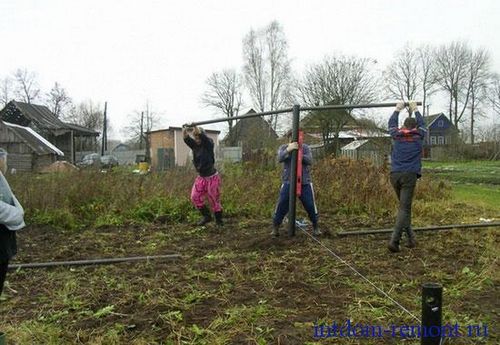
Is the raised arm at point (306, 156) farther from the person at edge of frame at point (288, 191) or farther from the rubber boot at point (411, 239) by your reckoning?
the rubber boot at point (411, 239)

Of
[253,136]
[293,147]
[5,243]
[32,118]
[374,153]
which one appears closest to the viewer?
[5,243]

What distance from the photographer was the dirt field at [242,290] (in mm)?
3381

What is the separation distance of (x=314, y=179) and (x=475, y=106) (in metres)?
54.5

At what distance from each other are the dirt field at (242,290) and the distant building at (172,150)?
4.20 metres

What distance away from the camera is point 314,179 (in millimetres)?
11258

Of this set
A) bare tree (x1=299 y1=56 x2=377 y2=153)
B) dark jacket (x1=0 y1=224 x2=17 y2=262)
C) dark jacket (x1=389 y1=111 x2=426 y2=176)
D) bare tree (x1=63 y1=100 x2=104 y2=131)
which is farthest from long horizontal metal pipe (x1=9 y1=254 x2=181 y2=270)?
bare tree (x1=63 y1=100 x2=104 y2=131)

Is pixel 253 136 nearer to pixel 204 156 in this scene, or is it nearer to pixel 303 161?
pixel 204 156

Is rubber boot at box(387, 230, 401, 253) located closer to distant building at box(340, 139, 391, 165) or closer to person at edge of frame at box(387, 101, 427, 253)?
person at edge of frame at box(387, 101, 427, 253)

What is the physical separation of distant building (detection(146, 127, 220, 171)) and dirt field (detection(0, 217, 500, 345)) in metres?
4.20

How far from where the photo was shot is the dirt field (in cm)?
338

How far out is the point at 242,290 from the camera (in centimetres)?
429

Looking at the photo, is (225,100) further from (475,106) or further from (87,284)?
(87,284)

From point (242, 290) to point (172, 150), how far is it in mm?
12996

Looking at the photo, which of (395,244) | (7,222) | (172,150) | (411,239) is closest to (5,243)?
(7,222)
